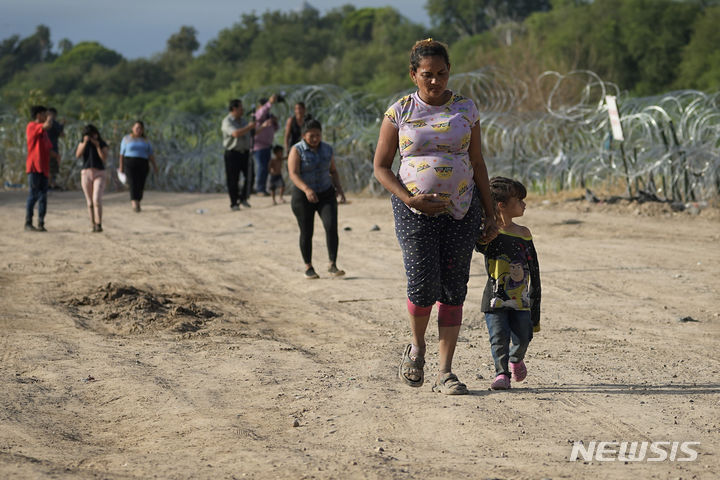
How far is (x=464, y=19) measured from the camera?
284 ft

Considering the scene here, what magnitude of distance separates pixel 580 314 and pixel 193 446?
4092mm

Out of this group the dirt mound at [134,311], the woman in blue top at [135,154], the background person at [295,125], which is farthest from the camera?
the woman in blue top at [135,154]

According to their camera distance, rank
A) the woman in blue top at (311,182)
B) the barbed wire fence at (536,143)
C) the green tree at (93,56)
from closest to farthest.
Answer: the woman in blue top at (311,182) < the barbed wire fence at (536,143) < the green tree at (93,56)

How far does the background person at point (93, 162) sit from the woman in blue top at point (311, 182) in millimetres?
4400

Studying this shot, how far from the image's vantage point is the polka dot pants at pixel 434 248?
15.5 ft

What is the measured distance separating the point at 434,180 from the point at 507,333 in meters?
0.95

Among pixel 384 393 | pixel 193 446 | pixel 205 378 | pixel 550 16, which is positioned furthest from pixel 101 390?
pixel 550 16

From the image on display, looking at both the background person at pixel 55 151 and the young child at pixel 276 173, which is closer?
the young child at pixel 276 173

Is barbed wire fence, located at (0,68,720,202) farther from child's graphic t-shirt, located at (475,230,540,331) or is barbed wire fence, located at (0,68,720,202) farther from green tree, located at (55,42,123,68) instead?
green tree, located at (55,42,123,68)

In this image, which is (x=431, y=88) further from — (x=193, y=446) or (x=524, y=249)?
(x=193, y=446)

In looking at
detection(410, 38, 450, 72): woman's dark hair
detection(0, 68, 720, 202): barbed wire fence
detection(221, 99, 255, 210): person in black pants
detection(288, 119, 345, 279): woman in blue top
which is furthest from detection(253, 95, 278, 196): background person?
detection(410, 38, 450, 72): woman's dark hair

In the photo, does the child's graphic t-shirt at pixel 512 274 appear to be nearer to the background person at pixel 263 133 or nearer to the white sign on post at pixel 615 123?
the white sign on post at pixel 615 123

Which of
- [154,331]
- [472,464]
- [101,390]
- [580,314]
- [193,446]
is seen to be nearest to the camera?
[472,464]

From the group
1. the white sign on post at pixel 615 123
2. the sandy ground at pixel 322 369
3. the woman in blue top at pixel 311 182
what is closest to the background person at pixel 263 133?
the sandy ground at pixel 322 369
